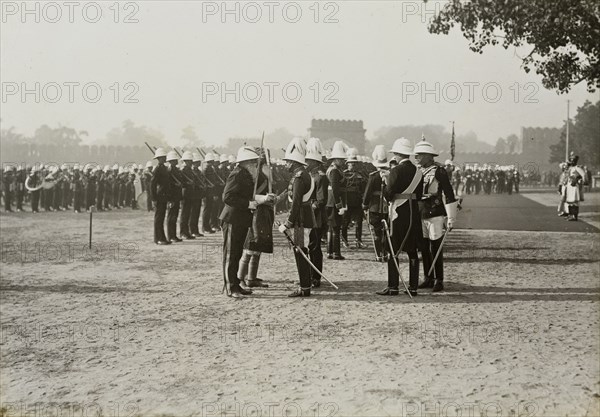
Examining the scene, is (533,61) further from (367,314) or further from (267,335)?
(267,335)

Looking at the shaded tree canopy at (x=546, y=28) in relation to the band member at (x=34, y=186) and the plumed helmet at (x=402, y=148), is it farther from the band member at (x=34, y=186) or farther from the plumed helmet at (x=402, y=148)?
the band member at (x=34, y=186)

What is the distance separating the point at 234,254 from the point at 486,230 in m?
11.4

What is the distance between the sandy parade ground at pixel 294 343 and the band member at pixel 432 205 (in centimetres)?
35

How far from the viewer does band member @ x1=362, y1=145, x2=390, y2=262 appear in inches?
450

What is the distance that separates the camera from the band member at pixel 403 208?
855 cm

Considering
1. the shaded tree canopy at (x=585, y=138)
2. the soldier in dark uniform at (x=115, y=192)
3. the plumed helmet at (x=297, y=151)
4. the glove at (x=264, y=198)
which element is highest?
the shaded tree canopy at (x=585, y=138)

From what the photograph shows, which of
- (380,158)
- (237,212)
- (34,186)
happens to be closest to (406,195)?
(237,212)

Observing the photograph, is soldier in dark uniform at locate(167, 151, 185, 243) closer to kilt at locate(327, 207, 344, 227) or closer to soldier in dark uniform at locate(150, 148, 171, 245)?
soldier in dark uniform at locate(150, 148, 171, 245)

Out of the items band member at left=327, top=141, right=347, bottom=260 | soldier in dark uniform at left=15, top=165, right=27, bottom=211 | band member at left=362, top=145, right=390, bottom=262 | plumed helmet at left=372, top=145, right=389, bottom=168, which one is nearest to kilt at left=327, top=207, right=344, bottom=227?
band member at left=327, top=141, right=347, bottom=260

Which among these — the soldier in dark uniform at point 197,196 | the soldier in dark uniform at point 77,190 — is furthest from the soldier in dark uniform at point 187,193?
the soldier in dark uniform at point 77,190

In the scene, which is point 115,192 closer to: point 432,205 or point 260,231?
point 260,231

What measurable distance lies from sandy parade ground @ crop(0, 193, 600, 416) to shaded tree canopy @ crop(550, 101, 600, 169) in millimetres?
47256

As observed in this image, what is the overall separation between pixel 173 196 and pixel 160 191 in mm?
444

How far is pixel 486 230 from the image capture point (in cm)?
1817
